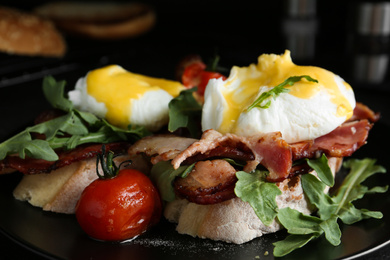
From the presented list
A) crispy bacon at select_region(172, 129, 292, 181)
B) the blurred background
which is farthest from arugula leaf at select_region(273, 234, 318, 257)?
the blurred background

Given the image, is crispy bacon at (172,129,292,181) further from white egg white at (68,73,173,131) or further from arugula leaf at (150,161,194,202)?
white egg white at (68,73,173,131)

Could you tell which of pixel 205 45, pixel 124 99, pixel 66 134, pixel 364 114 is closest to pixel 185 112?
pixel 124 99

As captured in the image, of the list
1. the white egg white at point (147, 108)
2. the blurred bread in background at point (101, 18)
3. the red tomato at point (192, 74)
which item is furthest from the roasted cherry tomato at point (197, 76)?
the blurred bread in background at point (101, 18)

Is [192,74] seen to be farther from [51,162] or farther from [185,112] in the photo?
[51,162]

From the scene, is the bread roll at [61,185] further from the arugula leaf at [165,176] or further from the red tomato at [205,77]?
the red tomato at [205,77]

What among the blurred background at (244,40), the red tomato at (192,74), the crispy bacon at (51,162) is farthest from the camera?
the blurred background at (244,40)

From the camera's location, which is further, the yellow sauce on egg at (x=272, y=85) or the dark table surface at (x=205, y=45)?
the dark table surface at (x=205, y=45)
